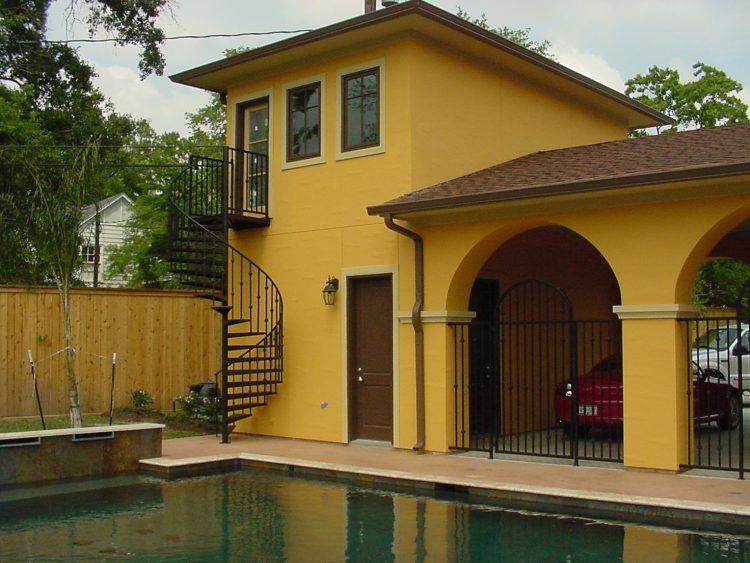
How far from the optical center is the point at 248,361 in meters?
13.2

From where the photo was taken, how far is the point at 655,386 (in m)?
9.76

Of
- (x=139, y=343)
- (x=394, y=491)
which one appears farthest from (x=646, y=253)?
(x=139, y=343)

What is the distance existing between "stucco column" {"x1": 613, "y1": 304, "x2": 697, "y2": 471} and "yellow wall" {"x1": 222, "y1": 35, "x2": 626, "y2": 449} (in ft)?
8.25

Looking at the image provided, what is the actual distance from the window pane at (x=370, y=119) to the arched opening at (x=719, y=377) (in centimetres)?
478

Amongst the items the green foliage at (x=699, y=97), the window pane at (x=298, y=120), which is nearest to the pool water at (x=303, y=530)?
the window pane at (x=298, y=120)

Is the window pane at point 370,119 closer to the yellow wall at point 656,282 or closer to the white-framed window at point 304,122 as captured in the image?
the white-framed window at point 304,122

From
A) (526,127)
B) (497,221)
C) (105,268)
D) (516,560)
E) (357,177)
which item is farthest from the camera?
(105,268)

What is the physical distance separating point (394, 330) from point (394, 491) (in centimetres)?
304

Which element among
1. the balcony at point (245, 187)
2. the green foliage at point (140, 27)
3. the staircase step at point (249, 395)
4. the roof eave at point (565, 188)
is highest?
the green foliage at point (140, 27)

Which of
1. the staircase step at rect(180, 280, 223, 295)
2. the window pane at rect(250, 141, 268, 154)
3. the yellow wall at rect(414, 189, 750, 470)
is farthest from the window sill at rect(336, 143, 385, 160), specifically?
the yellow wall at rect(414, 189, 750, 470)

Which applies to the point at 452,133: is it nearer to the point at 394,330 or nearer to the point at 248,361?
the point at 394,330

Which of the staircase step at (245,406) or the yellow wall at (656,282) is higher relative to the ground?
the yellow wall at (656,282)

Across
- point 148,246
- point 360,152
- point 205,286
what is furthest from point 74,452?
point 148,246

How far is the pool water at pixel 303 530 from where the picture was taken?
6.88 metres
